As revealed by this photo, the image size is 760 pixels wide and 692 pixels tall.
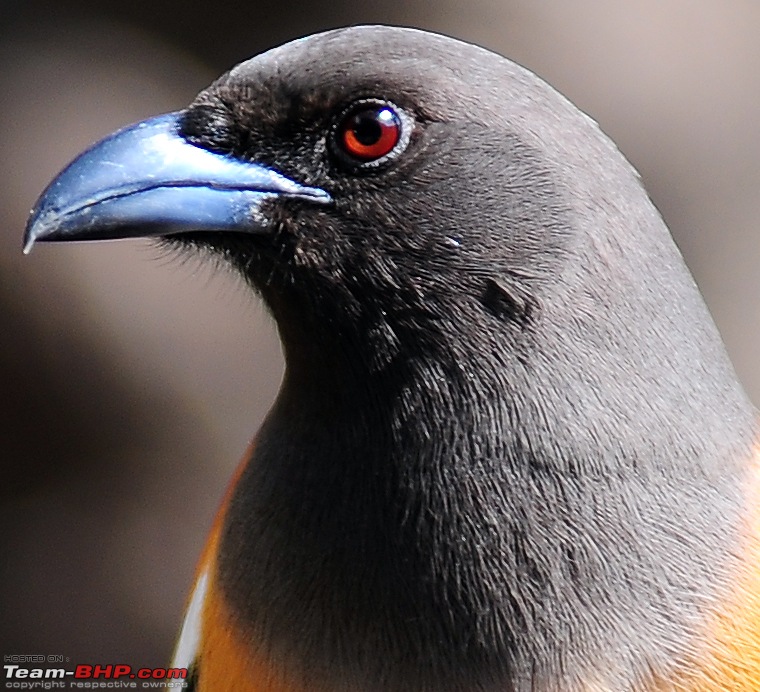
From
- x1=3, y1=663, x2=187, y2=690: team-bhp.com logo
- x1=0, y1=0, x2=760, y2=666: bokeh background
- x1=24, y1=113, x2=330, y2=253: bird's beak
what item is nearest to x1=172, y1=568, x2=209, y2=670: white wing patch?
x1=24, y1=113, x2=330, y2=253: bird's beak

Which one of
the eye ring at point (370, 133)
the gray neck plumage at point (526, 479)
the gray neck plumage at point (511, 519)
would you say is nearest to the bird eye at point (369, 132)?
the eye ring at point (370, 133)

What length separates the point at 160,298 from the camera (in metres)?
4.78

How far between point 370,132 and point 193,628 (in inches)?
46.8

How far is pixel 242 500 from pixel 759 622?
0.97 meters

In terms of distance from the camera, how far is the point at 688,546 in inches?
76.8

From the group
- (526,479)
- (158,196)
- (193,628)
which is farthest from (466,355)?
(193,628)

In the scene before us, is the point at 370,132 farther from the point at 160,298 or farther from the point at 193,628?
the point at 160,298

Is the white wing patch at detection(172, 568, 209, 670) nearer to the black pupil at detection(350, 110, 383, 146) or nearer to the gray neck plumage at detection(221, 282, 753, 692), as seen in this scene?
the gray neck plumage at detection(221, 282, 753, 692)

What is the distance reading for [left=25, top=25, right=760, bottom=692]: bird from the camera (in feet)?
6.21

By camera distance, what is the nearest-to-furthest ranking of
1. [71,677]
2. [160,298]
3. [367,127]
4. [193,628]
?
[367,127] < [193,628] < [71,677] < [160,298]

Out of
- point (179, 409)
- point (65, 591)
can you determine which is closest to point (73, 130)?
point (179, 409)

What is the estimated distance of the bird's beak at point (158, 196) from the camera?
6.28 ft

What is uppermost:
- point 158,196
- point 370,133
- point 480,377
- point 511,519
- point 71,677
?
point 370,133

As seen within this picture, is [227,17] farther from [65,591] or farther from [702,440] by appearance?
[702,440]
